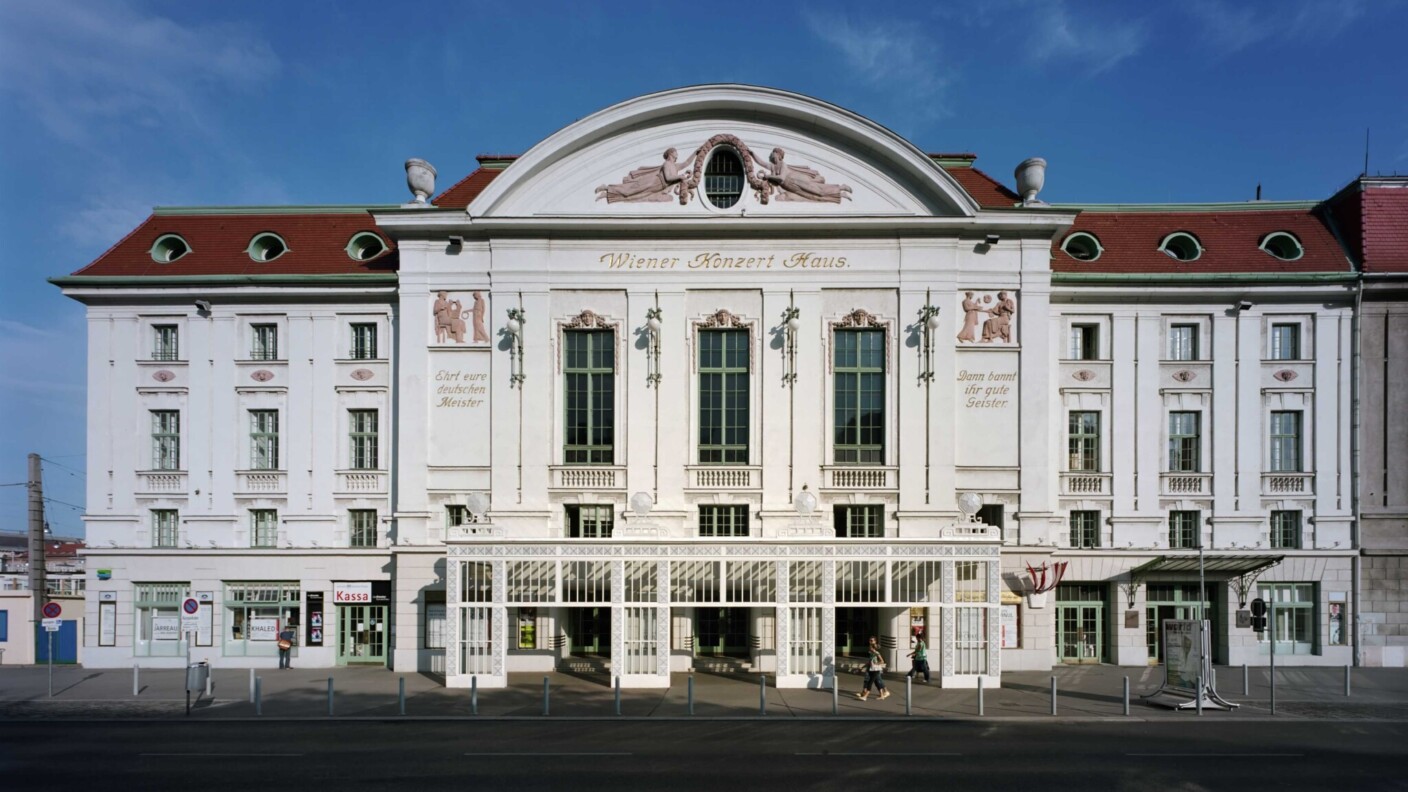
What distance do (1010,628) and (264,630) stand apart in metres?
24.4

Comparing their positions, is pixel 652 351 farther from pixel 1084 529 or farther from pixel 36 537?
pixel 36 537

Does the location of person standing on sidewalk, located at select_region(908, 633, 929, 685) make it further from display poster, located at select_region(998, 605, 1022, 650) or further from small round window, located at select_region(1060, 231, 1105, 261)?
small round window, located at select_region(1060, 231, 1105, 261)

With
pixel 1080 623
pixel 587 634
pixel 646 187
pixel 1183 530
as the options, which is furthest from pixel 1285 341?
pixel 587 634

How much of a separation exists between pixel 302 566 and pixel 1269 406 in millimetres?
32974

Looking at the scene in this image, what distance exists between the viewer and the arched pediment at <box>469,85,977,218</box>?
82.9 ft

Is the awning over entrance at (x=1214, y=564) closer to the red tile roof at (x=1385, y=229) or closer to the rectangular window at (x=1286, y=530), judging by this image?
the rectangular window at (x=1286, y=530)

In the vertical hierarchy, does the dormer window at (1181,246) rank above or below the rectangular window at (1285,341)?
above

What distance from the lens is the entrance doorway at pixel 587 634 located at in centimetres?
2569

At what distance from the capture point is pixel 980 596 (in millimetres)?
23109

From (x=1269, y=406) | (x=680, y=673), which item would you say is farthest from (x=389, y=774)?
(x=1269, y=406)

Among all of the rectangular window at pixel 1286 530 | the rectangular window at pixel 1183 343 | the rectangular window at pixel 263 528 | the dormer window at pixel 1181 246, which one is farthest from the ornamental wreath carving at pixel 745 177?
the rectangular window at pixel 1286 530

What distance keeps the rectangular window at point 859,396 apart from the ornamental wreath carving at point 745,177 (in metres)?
4.71

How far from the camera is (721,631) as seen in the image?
25.7 meters

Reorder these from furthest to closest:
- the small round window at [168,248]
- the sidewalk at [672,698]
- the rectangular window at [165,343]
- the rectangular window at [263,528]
A: the small round window at [168,248] < the rectangular window at [165,343] < the rectangular window at [263,528] < the sidewalk at [672,698]
